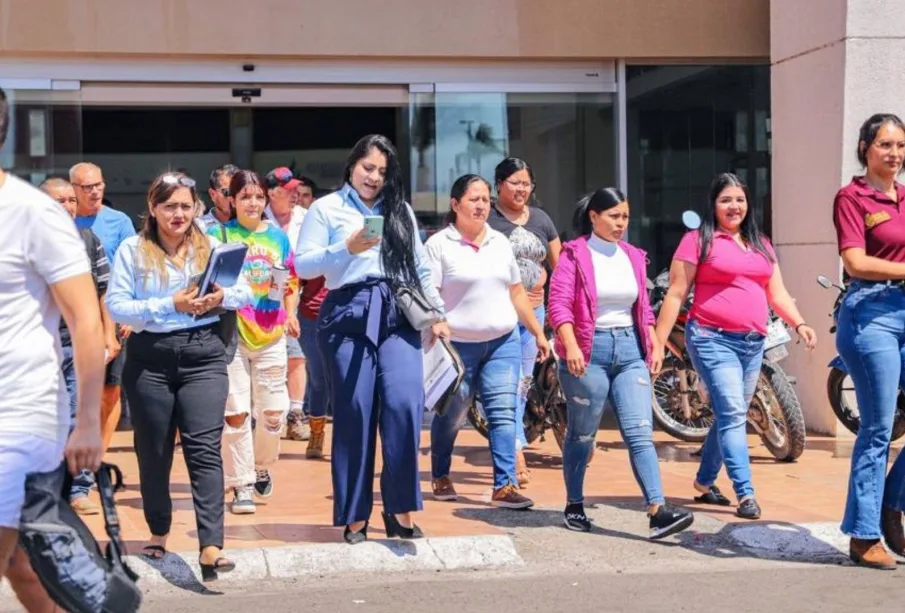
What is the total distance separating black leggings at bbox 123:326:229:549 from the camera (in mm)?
6887

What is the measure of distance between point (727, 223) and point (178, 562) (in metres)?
3.56

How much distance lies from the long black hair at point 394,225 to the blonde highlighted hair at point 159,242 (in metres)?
0.81

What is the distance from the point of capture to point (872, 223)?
7.07 meters

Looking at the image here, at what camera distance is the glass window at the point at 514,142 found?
13180 millimetres

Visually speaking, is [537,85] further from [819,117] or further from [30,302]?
[30,302]

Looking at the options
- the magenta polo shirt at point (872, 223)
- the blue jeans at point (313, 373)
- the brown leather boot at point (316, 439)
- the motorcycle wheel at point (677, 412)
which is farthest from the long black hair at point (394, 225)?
the motorcycle wheel at point (677, 412)

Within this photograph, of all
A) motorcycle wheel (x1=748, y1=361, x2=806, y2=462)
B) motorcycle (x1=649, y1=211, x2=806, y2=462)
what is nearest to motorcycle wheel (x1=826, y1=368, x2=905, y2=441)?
motorcycle (x1=649, y1=211, x2=806, y2=462)

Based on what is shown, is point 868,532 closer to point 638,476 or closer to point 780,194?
point 638,476

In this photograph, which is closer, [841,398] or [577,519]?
[577,519]

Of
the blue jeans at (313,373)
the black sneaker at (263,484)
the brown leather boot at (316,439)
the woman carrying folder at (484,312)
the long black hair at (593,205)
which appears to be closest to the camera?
the long black hair at (593,205)

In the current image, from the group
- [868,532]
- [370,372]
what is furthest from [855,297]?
[370,372]

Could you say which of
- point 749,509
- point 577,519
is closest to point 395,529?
point 577,519

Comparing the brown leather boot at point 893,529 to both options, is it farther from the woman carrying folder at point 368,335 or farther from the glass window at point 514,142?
the glass window at point 514,142

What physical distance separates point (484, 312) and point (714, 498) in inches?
68.7
